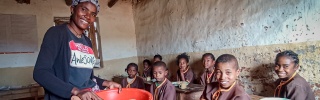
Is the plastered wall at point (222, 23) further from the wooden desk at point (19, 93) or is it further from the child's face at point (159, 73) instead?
the wooden desk at point (19, 93)

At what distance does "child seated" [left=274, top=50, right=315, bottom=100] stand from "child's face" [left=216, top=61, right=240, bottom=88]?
720 millimetres

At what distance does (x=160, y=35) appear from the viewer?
547 cm

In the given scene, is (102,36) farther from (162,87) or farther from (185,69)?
(162,87)

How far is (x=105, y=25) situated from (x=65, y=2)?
47.2 inches

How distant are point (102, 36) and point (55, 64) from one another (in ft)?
16.9

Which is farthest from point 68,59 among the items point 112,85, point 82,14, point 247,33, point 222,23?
point 222,23

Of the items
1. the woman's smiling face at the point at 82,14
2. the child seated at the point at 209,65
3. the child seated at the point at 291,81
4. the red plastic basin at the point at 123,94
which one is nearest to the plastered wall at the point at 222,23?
the child seated at the point at 209,65

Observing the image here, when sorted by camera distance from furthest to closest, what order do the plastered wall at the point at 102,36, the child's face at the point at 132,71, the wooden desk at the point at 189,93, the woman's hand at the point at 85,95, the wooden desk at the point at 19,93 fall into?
the plastered wall at the point at 102,36 → the wooden desk at the point at 19,93 → the child's face at the point at 132,71 → the wooden desk at the point at 189,93 → the woman's hand at the point at 85,95

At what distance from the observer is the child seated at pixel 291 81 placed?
2078 millimetres

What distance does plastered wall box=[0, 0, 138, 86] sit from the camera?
5.21 meters

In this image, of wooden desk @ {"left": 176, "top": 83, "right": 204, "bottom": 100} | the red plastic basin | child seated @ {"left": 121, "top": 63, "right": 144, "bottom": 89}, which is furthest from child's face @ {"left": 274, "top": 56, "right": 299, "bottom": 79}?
child seated @ {"left": 121, "top": 63, "right": 144, "bottom": 89}

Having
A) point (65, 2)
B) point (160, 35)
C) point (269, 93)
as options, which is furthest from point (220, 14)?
point (65, 2)

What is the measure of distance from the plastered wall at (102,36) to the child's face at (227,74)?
4.87 metres

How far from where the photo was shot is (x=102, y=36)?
6.21 metres
